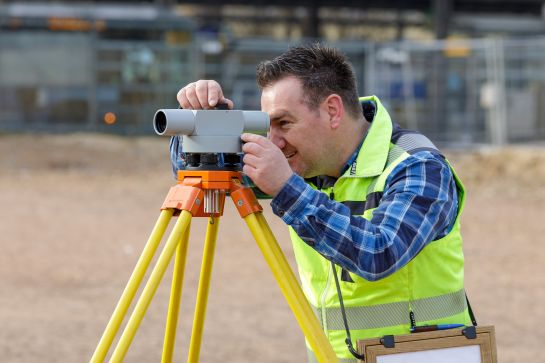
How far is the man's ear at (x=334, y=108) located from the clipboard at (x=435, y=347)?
0.61m

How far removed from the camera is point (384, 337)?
2639 millimetres

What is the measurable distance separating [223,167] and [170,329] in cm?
59

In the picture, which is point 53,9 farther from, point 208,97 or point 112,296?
point 208,97

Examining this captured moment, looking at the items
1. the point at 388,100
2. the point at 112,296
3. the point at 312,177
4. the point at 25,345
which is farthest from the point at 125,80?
the point at 312,177

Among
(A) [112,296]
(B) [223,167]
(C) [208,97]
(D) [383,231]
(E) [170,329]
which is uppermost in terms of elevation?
(C) [208,97]

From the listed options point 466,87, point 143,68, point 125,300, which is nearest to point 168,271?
point 125,300

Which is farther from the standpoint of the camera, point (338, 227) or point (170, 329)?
point (170, 329)

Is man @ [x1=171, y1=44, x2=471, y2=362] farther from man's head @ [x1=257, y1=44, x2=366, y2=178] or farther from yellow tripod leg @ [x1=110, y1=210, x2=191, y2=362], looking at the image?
yellow tripod leg @ [x1=110, y1=210, x2=191, y2=362]

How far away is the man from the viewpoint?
2623 millimetres

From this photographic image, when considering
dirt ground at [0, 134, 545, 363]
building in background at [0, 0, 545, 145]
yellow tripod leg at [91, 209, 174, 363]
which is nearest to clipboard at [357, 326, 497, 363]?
yellow tripod leg at [91, 209, 174, 363]

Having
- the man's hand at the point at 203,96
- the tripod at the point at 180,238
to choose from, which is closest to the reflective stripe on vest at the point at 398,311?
the tripod at the point at 180,238

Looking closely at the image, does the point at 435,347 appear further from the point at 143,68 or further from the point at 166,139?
the point at 166,139

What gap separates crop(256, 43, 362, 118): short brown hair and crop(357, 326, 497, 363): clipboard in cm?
67

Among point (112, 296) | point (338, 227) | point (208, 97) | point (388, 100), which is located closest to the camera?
point (338, 227)
